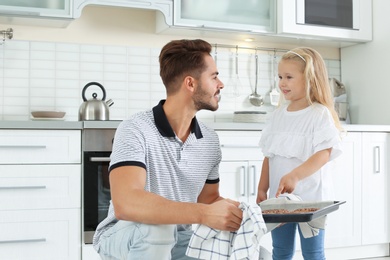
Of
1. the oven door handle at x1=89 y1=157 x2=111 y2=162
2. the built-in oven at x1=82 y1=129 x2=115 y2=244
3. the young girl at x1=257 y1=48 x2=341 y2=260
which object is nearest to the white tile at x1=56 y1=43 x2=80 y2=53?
the built-in oven at x1=82 y1=129 x2=115 y2=244

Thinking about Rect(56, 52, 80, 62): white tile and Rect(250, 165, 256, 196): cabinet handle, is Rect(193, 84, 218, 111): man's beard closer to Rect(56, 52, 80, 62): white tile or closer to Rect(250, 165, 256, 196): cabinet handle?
Rect(250, 165, 256, 196): cabinet handle

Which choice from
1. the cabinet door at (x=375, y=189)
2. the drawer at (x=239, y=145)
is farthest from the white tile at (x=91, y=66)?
the cabinet door at (x=375, y=189)

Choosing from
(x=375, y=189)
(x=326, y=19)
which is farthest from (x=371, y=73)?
(x=375, y=189)

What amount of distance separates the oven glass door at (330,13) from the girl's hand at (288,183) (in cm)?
187

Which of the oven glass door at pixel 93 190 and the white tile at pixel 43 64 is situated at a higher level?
the white tile at pixel 43 64

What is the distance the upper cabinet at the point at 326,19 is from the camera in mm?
3863

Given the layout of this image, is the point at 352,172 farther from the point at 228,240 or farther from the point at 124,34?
the point at 228,240

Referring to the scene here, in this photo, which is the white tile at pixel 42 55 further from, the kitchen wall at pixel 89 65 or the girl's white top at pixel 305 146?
the girl's white top at pixel 305 146

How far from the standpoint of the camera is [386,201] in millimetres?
3893

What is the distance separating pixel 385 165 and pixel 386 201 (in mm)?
236

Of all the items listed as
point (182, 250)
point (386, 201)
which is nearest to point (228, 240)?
point (182, 250)

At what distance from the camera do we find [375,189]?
12.6ft

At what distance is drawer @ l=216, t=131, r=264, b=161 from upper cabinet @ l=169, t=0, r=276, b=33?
2.30ft

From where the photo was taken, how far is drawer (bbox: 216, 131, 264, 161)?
11.3 feet
